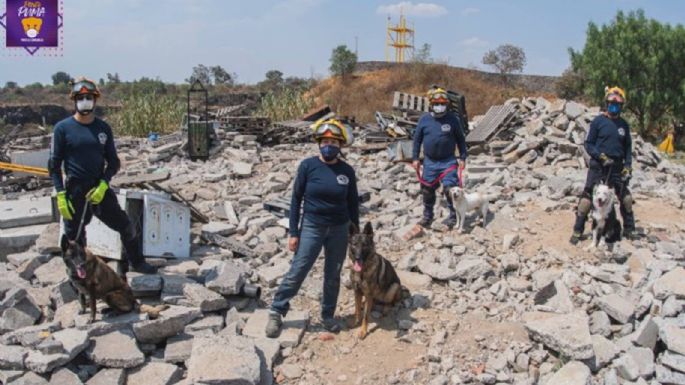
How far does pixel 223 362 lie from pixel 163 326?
3.03 feet

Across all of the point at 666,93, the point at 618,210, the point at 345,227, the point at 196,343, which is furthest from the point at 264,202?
the point at 666,93

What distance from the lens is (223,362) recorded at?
4395 mm

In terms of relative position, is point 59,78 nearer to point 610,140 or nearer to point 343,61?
point 343,61

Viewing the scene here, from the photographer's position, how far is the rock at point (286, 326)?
5344 mm

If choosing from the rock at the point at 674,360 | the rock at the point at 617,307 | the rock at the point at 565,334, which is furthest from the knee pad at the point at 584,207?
the rock at the point at 674,360

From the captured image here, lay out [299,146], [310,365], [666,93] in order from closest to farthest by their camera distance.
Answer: [310,365], [299,146], [666,93]

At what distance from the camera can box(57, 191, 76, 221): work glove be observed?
16.6 ft

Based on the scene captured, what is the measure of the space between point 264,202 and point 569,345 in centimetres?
587

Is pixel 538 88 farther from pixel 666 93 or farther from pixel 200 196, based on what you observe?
pixel 200 196

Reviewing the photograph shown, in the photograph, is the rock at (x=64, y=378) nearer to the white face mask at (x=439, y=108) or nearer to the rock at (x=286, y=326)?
the rock at (x=286, y=326)

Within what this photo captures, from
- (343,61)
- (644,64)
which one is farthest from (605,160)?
(343,61)

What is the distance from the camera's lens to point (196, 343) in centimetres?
463

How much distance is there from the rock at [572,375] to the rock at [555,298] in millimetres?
1303

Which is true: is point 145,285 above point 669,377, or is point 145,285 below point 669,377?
above
